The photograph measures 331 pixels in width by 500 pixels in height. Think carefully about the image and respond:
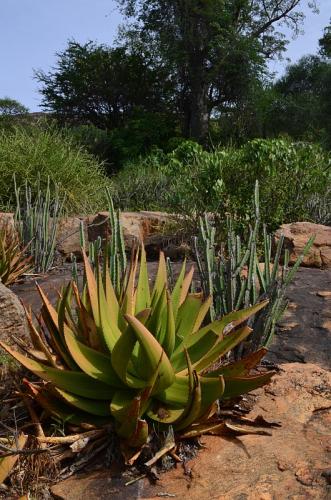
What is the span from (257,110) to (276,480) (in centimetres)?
2307

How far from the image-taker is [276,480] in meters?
2.53

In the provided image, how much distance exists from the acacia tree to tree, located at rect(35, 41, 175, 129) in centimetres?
95

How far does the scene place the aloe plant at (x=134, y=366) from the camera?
264 centimetres

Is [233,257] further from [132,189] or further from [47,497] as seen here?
[132,189]

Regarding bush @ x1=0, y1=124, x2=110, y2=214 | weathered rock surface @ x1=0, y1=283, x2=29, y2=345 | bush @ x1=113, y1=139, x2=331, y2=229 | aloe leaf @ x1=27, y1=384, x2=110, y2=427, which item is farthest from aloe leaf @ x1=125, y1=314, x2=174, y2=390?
bush @ x1=0, y1=124, x2=110, y2=214

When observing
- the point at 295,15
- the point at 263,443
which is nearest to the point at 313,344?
the point at 263,443

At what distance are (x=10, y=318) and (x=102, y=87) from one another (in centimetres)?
2271

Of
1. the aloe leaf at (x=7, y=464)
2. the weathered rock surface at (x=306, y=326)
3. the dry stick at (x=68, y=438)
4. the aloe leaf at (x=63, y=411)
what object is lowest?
the weathered rock surface at (x=306, y=326)

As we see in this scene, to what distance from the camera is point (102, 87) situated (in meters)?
25.6

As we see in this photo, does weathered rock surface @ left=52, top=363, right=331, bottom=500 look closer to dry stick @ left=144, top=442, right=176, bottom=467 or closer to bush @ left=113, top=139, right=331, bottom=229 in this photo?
dry stick @ left=144, top=442, right=176, bottom=467

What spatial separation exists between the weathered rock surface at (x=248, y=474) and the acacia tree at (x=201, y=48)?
21359 mm

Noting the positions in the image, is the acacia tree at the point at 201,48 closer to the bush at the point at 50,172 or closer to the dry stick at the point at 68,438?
the bush at the point at 50,172

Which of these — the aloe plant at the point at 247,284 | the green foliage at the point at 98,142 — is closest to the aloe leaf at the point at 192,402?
the aloe plant at the point at 247,284

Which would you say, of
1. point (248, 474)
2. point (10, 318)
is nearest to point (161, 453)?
point (248, 474)
